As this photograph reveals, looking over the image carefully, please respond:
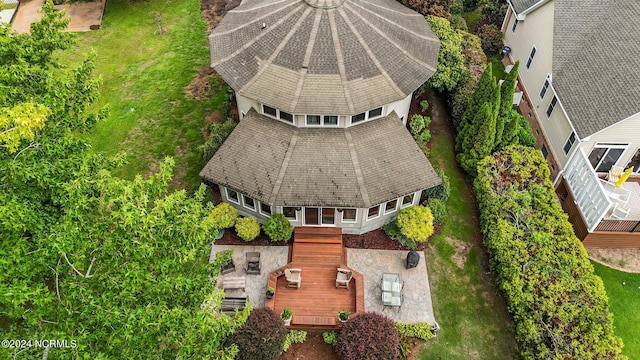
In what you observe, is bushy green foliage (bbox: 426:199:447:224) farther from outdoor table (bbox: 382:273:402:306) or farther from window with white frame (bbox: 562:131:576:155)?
window with white frame (bbox: 562:131:576:155)

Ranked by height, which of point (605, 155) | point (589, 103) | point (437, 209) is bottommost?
point (437, 209)

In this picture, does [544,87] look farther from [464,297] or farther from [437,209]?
[464,297]

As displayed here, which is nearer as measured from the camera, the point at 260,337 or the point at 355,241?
the point at 260,337

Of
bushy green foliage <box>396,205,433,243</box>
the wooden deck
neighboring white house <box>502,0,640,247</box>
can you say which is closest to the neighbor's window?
the wooden deck

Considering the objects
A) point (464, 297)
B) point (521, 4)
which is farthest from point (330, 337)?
point (521, 4)

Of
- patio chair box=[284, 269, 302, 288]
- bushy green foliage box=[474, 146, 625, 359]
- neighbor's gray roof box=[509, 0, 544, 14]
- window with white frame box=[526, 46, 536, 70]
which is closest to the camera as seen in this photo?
bushy green foliage box=[474, 146, 625, 359]

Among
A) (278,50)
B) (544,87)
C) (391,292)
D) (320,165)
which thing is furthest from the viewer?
(544,87)
